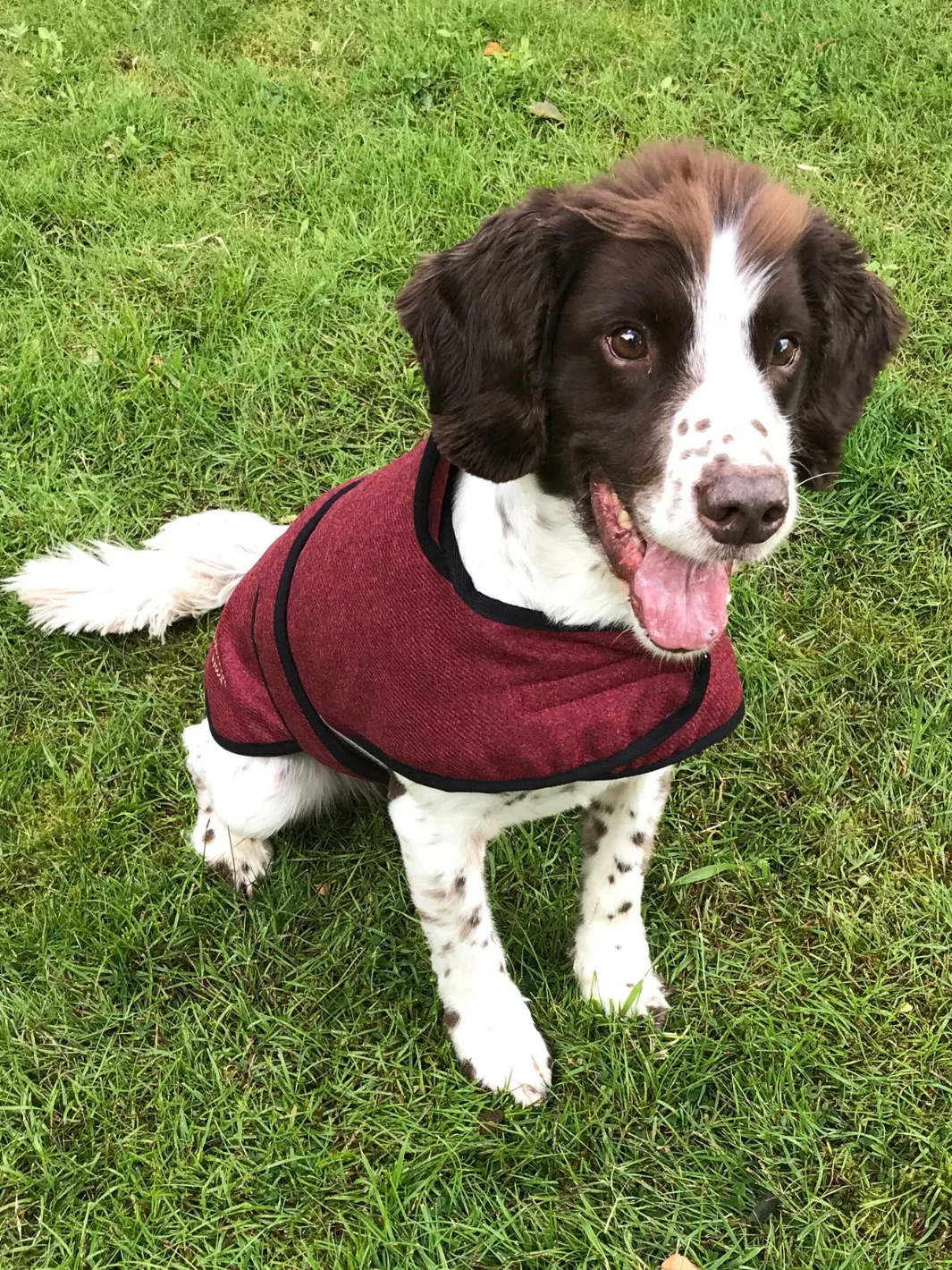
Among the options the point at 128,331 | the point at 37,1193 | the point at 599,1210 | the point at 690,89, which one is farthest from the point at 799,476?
the point at 690,89

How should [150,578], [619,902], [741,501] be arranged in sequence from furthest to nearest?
[150,578] → [619,902] → [741,501]

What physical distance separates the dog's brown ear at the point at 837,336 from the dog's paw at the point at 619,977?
Answer: 1238mm

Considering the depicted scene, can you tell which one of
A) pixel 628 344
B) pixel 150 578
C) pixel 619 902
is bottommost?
pixel 619 902

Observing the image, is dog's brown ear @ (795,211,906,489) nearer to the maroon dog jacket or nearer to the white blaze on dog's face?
the white blaze on dog's face

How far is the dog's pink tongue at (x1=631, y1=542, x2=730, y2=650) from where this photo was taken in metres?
1.91

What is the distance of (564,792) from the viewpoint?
235cm

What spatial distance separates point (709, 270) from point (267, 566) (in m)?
1.36

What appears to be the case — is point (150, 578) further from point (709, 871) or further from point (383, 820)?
point (709, 871)

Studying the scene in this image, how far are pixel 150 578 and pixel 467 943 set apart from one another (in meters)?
1.52

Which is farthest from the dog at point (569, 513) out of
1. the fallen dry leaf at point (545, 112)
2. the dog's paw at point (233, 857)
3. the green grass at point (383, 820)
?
the fallen dry leaf at point (545, 112)

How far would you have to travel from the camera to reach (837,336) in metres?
2.05

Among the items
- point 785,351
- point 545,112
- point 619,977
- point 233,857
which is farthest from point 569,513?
point 545,112

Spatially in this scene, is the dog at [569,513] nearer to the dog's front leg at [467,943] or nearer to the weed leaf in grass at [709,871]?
the dog's front leg at [467,943]

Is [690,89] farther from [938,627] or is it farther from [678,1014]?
[678,1014]
